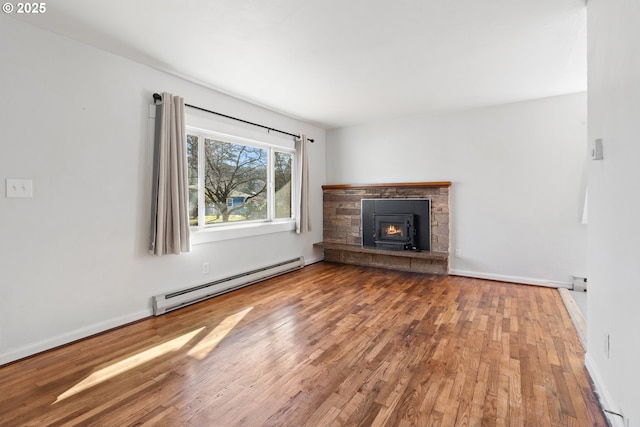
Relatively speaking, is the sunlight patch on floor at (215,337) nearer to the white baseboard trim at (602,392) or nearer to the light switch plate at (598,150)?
the white baseboard trim at (602,392)

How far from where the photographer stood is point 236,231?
3982 mm

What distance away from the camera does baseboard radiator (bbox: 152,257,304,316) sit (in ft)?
10.1

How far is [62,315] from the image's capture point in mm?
2465

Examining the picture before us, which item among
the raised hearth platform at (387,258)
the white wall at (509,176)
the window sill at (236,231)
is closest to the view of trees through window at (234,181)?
the window sill at (236,231)

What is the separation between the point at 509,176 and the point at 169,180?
4335mm

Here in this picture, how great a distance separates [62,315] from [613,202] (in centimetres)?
379

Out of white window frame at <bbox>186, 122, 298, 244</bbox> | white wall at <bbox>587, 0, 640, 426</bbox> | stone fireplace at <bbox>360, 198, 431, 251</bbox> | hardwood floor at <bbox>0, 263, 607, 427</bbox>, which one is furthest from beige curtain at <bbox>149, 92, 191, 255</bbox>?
white wall at <bbox>587, 0, 640, 426</bbox>

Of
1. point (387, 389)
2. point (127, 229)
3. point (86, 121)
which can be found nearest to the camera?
point (387, 389)

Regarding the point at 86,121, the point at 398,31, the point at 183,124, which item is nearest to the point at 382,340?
the point at 398,31

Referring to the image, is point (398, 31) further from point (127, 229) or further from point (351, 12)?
point (127, 229)

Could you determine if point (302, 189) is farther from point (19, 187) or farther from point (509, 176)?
point (19, 187)

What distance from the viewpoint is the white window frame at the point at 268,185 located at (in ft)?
11.8

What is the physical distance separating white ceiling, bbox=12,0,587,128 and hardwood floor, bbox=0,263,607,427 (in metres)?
2.47

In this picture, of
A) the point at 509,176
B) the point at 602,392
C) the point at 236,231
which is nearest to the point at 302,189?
the point at 236,231
